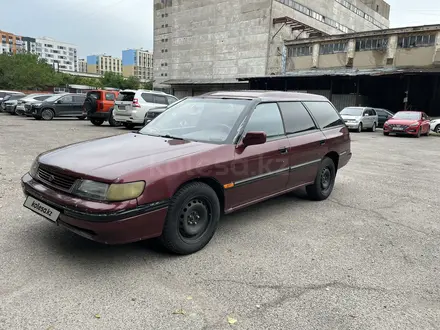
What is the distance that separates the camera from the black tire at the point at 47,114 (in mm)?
18875

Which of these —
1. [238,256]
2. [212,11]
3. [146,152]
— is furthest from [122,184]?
[212,11]

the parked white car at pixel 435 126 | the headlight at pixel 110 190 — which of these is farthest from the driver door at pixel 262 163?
the parked white car at pixel 435 126

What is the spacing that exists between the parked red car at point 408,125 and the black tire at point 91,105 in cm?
1557

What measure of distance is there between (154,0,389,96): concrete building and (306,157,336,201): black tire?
146 ft

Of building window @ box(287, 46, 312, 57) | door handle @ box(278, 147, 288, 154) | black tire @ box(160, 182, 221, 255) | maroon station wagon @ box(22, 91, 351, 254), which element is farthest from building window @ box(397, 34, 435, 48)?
black tire @ box(160, 182, 221, 255)

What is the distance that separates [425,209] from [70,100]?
759 inches

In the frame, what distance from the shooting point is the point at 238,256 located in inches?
136

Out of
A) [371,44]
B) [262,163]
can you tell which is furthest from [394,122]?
[371,44]

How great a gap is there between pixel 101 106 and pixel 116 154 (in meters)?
14.2

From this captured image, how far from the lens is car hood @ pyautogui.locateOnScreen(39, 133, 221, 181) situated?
9.91 ft

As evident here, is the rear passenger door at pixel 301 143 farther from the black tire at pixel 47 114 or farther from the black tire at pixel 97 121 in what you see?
the black tire at pixel 47 114

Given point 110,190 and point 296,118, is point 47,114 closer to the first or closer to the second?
point 296,118

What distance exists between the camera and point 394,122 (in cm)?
1855

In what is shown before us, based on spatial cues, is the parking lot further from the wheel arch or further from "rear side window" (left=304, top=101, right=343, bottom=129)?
"rear side window" (left=304, top=101, right=343, bottom=129)
